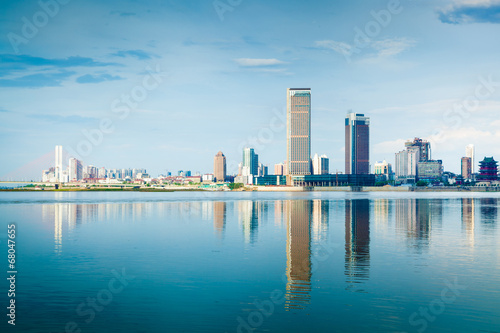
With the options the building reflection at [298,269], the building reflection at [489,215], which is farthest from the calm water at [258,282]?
the building reflection at [489,215]

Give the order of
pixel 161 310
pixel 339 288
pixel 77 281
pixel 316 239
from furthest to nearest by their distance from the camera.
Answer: pixel 316 239
pixel 77 281
pixel 339 288
pixel 161 310

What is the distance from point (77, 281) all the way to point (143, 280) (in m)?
4.00

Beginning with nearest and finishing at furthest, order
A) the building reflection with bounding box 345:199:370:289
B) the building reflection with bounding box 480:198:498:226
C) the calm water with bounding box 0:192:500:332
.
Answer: the calm water with bounding box 0:192:500:332, the building reflection with bounding box 345:199:370:289, the building reflection with bounding box 480:198:498:226

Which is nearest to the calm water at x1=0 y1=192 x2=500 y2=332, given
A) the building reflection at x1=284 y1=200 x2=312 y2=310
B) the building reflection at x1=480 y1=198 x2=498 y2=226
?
the building reflection at x1=284 y1=200 x2=312 y2=310

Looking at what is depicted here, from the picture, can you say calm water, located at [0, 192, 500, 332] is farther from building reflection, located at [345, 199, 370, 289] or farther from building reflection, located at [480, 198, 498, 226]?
building reflection, located at [480, 198, 498, 226]

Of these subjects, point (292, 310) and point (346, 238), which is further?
point (346, 238)

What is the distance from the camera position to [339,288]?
2500cm

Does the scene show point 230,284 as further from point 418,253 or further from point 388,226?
point 388,226

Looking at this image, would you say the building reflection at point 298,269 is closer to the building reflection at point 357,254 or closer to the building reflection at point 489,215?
the building reflection at point 357,254

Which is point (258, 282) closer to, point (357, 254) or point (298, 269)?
point (298, 269)

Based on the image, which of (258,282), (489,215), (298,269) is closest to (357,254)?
(298,269)

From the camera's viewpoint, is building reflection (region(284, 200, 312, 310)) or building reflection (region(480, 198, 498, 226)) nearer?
building reflection (region(284, 200, 312, 310))

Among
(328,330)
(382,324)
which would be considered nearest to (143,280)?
(328,330)

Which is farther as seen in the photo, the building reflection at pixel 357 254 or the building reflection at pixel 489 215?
the building reflection at pixel 489 215
